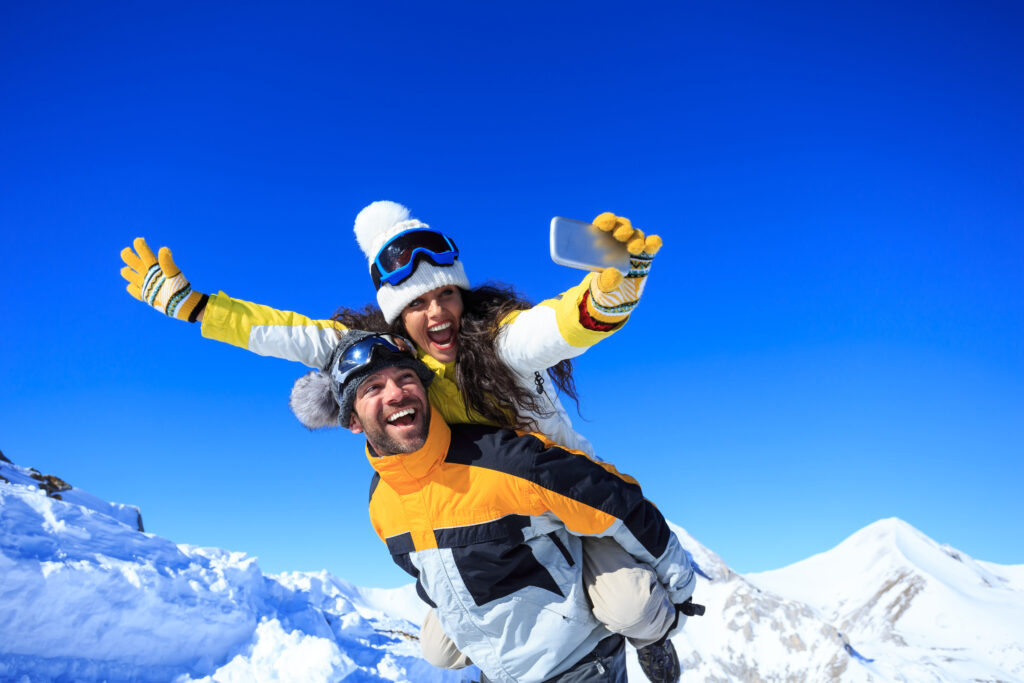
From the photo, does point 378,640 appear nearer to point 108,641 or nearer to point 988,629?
point 108,641

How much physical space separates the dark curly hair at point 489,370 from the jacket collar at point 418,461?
0.22m

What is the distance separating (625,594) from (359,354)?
1558 mm

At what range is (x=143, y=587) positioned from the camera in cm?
596

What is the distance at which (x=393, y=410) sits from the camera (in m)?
2.45

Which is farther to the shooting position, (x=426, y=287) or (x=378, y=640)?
(x=378, y=640)

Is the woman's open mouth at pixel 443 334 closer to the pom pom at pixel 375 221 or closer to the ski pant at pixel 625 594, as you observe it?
the pom pom at pixel 375 221

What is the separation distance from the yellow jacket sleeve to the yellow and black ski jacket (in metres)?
0.58

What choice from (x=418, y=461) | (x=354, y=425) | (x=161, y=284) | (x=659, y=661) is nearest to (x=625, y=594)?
(x=659, y=661)

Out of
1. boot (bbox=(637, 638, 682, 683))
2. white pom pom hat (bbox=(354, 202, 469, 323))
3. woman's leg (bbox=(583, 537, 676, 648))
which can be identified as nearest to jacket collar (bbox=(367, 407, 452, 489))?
white pom pom hat (bbox=(354, 202, 469, 323))

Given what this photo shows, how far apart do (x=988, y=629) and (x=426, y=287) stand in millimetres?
42646

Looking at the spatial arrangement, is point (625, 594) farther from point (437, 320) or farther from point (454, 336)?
point (437, 320)

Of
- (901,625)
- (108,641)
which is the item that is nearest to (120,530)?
(108,641)

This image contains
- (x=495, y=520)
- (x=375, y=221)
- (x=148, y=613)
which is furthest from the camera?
(x=148, y=613)

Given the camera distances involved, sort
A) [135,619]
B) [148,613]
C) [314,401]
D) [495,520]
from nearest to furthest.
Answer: [495,520] → [314,401] → [135,619] → [148,613]
